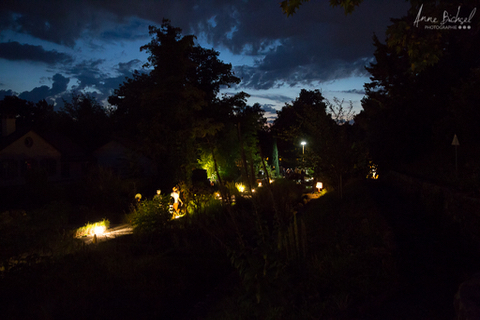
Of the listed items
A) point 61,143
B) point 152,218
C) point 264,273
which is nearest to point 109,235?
point 152,218

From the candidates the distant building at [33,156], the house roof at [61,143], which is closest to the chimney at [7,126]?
the distant building at [33,156]

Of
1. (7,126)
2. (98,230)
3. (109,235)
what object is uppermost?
(7,126)

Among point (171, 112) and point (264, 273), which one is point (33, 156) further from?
point (264, 273)

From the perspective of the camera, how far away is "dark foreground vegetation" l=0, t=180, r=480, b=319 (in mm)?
3916

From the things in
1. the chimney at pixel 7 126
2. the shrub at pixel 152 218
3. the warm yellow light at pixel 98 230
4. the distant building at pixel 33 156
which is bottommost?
the warm yellow light at pixel 98 230

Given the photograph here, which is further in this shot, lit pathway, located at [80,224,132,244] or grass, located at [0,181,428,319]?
lit pathway, located at [80,224,132,244]

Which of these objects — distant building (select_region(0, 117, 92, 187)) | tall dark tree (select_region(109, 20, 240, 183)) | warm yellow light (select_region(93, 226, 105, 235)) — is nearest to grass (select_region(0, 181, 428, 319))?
warm yellow light (select_region(93, 226, 105, 235))

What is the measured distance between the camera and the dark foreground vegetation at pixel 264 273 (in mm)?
3916

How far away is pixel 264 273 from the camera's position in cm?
401

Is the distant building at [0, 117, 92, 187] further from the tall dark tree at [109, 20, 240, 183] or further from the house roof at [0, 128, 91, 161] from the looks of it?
the tall dark tree at [109, 20, 240, 183]

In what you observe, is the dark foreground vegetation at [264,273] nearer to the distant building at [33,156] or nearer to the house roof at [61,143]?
the distant building at [33,156]

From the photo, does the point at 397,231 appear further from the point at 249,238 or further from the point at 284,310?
the point at 249,238

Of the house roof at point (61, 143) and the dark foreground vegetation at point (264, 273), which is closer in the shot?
the dark foreground vegetation at point (264, 273)

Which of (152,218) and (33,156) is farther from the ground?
(33,156)
